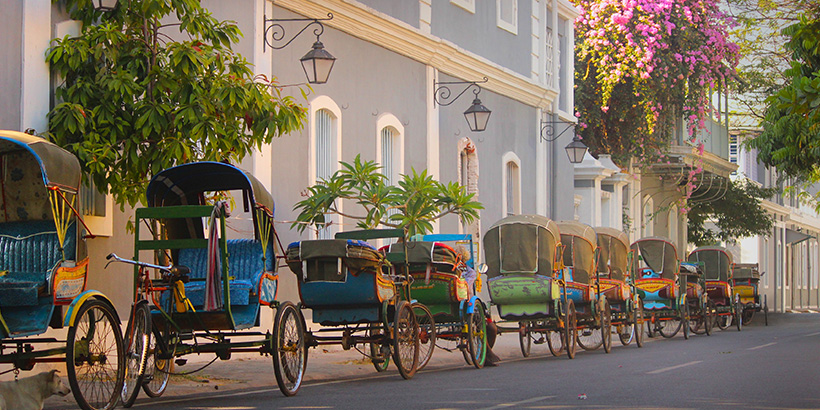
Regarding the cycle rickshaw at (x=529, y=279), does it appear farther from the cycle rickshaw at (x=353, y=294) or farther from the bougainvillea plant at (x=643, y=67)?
the bougainvillea plant at (x=643, y=67)

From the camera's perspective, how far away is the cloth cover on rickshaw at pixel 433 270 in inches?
561

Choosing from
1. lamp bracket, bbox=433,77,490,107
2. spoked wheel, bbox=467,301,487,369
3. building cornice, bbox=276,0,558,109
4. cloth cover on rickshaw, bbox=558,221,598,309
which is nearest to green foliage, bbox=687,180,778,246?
building cornice, bbox=276,0,558,109

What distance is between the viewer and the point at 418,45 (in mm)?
22188

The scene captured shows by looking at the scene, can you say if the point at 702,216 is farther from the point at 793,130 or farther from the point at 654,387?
the point at 654,387

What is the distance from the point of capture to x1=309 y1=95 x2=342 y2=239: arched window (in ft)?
61.9

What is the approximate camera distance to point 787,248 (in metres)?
59.0

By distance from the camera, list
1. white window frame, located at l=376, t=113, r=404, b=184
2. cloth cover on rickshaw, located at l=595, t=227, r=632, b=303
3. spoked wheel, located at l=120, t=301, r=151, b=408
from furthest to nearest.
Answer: cloth cover on rickshaw, located at l=595, t=227, r=632, b=303 → white window frame, located at l=376, t=113, r=404, b=184 → spoked wheel, located at l=120, t=301, r=151, b=408

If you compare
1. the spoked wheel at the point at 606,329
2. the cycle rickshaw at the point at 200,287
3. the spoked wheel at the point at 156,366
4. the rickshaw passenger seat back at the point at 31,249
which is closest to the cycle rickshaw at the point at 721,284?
the spoked wheel at the point at 606,329

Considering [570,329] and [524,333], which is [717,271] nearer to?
[570,329]

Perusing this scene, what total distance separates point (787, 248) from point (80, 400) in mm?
54799

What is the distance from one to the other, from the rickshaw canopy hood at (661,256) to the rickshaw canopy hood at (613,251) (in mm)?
3468

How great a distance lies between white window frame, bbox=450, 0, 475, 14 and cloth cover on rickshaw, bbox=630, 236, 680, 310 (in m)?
6.31

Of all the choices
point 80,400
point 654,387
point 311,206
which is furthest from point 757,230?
point 80,400

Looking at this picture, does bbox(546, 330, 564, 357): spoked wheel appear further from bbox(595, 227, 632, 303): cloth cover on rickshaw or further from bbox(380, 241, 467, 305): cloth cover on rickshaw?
bbox(380, 241, 467, 305): cloth cover on rickshaw
